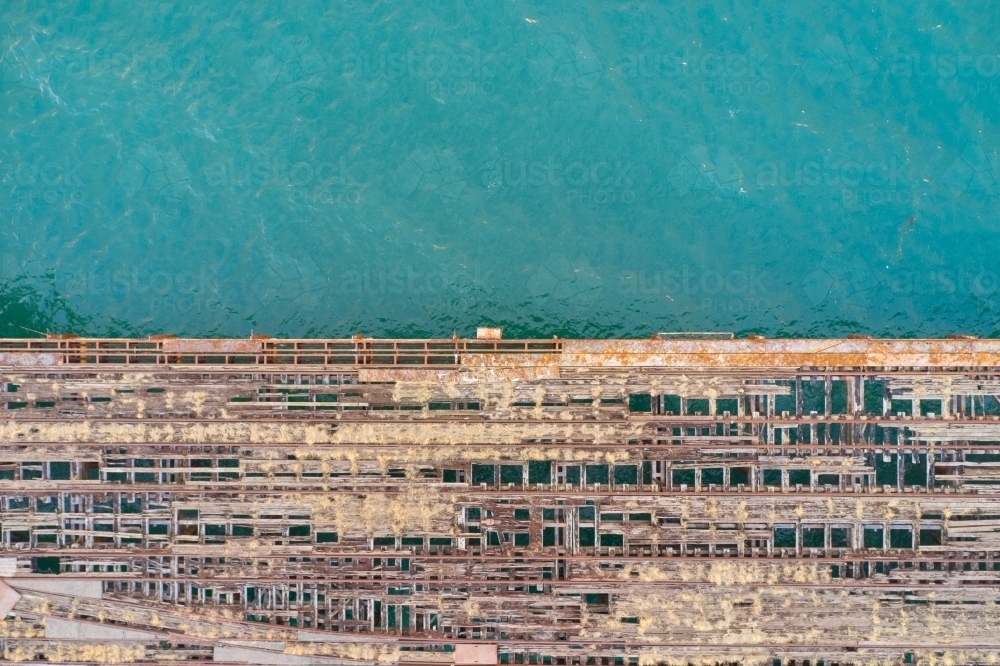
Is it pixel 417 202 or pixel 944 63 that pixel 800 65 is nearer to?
pixel 944 63

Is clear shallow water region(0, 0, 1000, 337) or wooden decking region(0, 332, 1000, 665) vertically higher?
clear shallow water region(0, 0, 1000, 337)

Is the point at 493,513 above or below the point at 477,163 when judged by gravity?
below

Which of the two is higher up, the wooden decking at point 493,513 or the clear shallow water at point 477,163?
the clear shallow water at point 477,163

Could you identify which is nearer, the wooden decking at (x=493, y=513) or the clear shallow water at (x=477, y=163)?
the wooden decking at (x=493, y=513)

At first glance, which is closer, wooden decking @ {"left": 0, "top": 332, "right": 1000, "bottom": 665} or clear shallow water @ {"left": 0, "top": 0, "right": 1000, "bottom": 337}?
wooden decking @ {"left": 0, "top": 332, "right": 1000, "bottom": 665}
